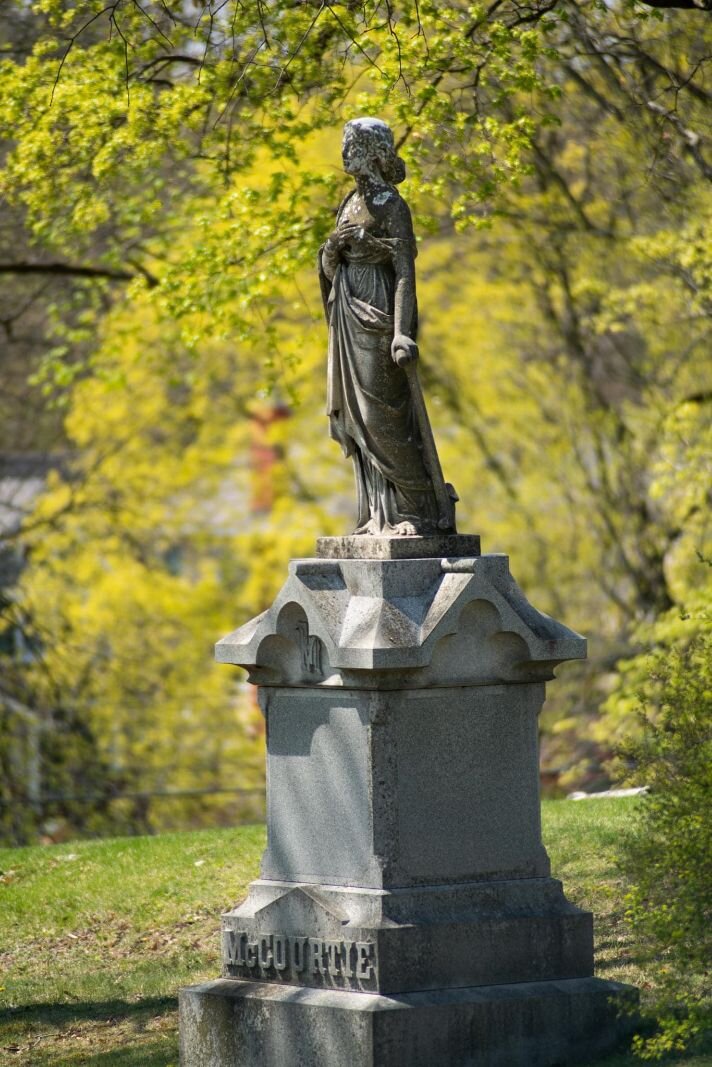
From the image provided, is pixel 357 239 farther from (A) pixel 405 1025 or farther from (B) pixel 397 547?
(A) pixel 405 1025

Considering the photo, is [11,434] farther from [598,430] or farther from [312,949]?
[312,949]

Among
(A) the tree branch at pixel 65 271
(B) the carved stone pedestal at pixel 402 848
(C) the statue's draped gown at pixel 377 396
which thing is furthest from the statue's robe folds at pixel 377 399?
(A) the tree branch at pixel 65 271

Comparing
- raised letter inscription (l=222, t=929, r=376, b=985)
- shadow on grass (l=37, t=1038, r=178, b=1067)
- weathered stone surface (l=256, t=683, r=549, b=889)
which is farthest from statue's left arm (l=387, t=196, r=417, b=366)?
shadow on grass (l=37, t=1038, r=178, b=1067)

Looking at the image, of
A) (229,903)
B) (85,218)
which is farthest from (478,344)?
(229,903)

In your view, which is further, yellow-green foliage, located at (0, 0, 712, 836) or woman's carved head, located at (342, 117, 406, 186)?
yellow-green foliage, located at (0, 0, 712, 836)

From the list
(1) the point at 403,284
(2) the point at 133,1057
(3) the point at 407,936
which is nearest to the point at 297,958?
(3) the point at 407,936

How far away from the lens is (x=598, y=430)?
68.1 ft

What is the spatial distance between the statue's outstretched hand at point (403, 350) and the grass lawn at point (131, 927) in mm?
3088

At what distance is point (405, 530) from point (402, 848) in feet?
4.48

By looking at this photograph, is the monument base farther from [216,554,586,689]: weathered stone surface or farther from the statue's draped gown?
the statue's draped gown

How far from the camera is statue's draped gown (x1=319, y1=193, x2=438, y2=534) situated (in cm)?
781

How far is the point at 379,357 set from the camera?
781 centimetres

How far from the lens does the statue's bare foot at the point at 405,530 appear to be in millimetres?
7680

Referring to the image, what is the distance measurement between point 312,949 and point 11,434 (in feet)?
61.4
